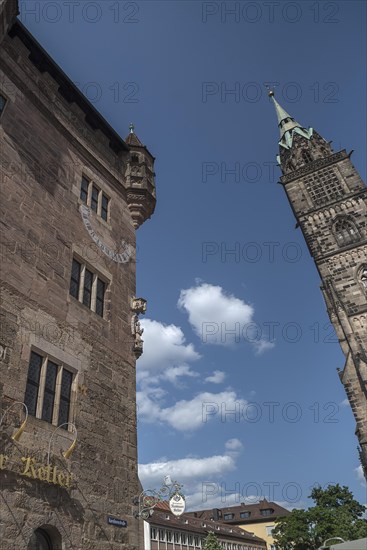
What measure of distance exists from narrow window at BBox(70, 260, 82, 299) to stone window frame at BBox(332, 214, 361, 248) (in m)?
32.6

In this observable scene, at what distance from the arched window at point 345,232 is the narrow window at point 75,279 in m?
32.9

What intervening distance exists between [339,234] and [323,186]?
6.86m

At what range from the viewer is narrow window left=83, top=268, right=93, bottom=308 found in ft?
44.7

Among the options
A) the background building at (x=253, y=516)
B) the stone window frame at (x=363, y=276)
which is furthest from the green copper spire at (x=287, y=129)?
the background building at (x=253, y=516)

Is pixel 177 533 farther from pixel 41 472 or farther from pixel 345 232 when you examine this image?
pixel 41 472

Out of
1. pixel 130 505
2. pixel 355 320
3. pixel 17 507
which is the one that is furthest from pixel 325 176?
pixel 17 507

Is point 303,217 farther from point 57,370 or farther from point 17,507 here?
point 17,507

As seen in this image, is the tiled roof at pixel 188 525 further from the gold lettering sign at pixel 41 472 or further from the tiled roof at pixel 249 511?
the gold lettering sign at pixel 41 472

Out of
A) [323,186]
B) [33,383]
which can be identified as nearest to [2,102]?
[33,383]

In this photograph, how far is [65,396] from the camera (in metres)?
11.2

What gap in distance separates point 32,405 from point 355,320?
31986 mm

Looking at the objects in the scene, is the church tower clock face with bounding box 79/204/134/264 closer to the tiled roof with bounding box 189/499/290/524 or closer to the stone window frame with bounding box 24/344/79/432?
→ the stone window frame with bounding box 24/344/79/432

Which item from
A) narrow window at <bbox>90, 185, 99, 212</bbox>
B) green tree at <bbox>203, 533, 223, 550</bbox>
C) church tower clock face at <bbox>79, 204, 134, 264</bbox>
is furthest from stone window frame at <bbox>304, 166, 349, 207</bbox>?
green tree at <bbox>203, 533, 223, 550</bbox>

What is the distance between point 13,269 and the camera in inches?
426
